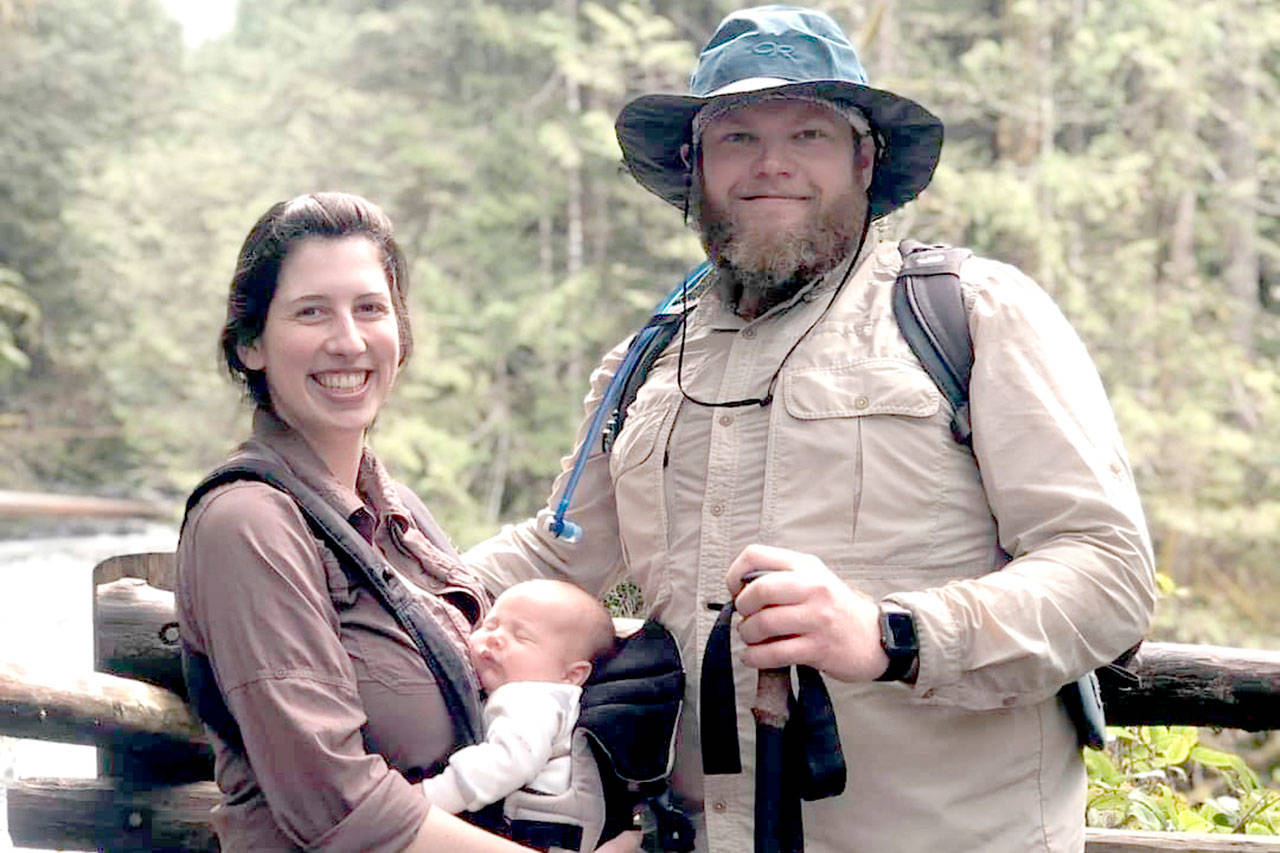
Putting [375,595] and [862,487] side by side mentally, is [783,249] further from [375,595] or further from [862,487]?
[375,595]

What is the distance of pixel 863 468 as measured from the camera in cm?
236

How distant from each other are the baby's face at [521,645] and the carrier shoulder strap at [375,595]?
0.30 ft

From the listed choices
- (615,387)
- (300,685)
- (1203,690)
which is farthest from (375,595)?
(1203,690)

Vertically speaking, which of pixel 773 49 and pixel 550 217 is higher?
pixel 550 217

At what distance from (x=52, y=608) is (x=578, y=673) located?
915cm

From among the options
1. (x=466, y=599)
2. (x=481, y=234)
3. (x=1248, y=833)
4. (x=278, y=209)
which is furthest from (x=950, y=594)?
(x=481, y=234)

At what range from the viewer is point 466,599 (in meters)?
2.58

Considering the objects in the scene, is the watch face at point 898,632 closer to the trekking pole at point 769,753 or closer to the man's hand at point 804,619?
the man's hand at point 804,619

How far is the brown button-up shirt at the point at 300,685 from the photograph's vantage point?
6.69ft

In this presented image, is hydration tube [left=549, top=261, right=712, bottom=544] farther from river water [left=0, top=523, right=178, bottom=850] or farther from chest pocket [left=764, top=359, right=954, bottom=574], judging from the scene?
river water [left=0, top=523, right=178, bottom=850]

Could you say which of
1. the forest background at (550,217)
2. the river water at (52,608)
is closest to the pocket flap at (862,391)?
the river water at (52,608)

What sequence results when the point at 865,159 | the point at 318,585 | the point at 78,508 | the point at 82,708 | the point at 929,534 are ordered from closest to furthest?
1. the point at 318,585
2. the point at 929,534
3. the point at 865,159
4. the point at 82,708
5. the point at 78,508

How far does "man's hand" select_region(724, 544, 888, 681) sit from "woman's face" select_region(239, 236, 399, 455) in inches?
30.5

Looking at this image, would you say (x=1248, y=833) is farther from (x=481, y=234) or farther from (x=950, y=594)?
(x=481, y=234)
